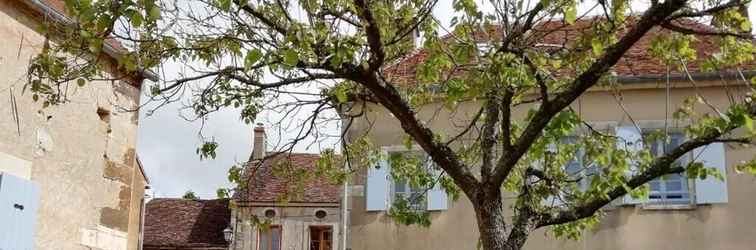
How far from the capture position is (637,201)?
12891 millimetres

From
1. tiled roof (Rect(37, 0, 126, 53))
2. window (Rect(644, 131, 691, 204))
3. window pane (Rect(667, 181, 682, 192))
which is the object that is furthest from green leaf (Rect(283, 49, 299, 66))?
window pane (Rect(667, 181, 682, 192))

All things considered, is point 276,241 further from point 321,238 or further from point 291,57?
point 291,57

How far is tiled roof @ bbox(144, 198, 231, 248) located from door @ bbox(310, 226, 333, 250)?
288 cm

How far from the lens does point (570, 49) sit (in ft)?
21.2

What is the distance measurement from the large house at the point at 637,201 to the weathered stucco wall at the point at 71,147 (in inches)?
143

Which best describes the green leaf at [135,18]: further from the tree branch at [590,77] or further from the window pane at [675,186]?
the window pane at [675,186]

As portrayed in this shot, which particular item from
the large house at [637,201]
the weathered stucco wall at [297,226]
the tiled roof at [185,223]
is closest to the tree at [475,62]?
the large house at [637,201]

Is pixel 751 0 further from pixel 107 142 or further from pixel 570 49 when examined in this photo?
pixel 107 142

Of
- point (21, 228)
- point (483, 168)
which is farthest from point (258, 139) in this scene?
point (483, 168)

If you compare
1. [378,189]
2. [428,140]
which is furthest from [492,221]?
[378,189]

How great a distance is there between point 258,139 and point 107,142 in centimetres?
1768

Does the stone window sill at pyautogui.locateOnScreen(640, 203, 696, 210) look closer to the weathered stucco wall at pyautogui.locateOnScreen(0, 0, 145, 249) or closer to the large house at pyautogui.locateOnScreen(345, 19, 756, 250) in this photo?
the large house at pyautogui.locateOnScreen(345, 19, 756, 250)

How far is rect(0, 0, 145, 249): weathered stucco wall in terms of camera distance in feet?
28.3

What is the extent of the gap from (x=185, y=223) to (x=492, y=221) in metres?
22.8
